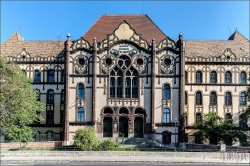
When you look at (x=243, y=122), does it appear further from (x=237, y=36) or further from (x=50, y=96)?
(x=50, y=96)

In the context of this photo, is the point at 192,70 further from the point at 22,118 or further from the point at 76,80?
the point at 22,118

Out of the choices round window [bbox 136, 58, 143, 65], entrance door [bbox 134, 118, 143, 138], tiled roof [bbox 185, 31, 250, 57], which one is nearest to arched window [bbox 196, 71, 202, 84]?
tiled roof [bbox 185, 31, 250, 57]

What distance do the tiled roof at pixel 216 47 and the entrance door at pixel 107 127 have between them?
16010 millimetres

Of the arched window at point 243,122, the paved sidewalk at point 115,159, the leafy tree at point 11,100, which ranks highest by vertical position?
the leafy tree at point 11,100

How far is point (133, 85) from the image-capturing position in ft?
135

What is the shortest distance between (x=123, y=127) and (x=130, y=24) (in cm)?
1644

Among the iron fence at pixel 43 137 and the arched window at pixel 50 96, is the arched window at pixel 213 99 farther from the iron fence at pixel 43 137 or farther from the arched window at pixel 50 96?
the arched window at pixel 50 96

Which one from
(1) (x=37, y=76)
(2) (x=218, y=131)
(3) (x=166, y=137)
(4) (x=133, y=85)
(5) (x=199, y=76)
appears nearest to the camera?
(2) (x=218, y=131)

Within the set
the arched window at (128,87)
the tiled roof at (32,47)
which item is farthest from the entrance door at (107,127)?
the tiled roof at (32,47)

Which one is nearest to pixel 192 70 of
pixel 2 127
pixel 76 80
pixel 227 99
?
pixel 227 99

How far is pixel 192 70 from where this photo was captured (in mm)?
43812

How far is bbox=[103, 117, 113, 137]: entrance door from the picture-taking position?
40500 millimetres

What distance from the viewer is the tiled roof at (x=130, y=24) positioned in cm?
4482

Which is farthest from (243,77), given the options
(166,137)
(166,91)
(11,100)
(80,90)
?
(11,100)
